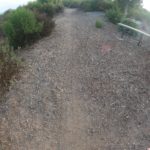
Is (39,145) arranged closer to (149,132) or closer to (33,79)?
(149,132)

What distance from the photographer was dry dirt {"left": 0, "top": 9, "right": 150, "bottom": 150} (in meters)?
Result: 7.84

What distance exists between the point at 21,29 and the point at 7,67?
730 cm

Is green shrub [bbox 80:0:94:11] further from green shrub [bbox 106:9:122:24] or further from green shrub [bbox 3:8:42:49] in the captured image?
green shrub [bbox 3:8:42:49]

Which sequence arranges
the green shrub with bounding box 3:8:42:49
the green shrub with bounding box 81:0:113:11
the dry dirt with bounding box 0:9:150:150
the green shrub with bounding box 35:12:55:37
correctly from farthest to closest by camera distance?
1. the green shrub with bounding box 81:0:113:11
2. the green shrub with bounding box 35:12:55:37
3. the green shrub with bounding box 3:8:42:49
4. the dry dirt with bounding box 0:9:150:150

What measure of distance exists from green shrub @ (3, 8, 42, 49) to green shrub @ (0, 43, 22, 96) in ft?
22.2

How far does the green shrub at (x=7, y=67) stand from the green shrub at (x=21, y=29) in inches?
266

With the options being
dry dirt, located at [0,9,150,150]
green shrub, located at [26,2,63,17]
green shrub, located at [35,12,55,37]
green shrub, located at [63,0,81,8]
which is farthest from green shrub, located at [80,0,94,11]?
dry dirt, located at [0,9,150,150]

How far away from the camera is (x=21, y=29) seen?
14.0 m

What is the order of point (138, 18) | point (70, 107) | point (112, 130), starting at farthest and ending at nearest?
1. point (138, 18)
2. point (70, 107)
3. point (112, 130)

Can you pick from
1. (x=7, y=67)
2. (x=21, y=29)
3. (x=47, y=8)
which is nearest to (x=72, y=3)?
(x=47, y=8)

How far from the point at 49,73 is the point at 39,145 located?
3.75 meters

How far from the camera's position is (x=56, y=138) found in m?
7.89

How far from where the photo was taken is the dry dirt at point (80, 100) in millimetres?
7844

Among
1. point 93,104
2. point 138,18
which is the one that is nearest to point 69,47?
point 93,104
